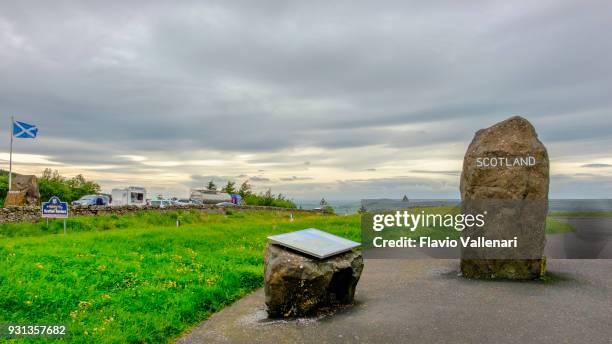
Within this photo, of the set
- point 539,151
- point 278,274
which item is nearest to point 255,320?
point 278,274

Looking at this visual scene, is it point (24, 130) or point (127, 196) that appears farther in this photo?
point (127, 196)

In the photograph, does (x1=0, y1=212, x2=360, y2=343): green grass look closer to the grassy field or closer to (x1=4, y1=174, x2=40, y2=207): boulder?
the grassy field

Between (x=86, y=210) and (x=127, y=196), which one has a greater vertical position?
(x=127, y=196)

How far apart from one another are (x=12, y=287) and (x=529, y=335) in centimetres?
968

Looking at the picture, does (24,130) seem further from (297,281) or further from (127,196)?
(297,281)

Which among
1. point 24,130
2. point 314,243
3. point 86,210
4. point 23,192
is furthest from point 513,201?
point 23,192

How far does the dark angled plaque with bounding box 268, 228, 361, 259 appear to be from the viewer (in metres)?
8.27

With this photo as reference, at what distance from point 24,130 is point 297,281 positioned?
1172 inches

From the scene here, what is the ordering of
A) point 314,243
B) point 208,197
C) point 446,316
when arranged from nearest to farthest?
point 446,316 < point 314,243 < point 208,197

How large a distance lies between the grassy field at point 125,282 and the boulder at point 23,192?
18.5 meters

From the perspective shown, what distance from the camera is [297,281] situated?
26.1ft

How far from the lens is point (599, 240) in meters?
16.9

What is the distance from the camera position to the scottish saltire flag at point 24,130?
101ft

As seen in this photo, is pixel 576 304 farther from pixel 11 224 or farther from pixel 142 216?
pixel 142 216
